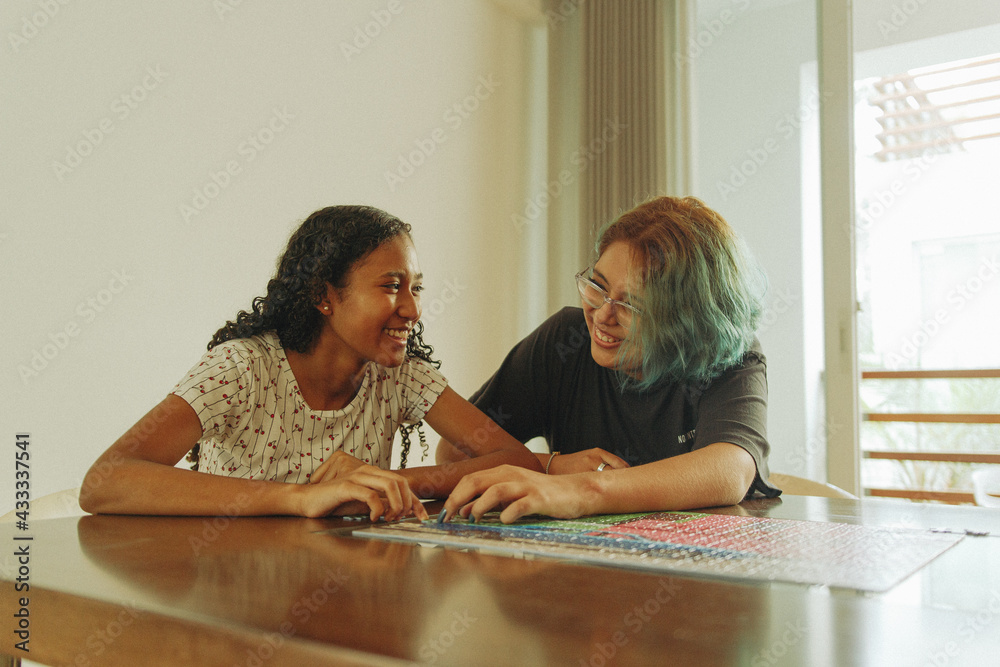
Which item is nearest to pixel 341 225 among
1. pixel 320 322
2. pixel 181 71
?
pixel 320 322

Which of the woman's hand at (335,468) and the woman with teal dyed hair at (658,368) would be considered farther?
the woman with teal dyed hair at (658,368)

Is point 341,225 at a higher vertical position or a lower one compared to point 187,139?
lower

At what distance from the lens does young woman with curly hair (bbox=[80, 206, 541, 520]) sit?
1.35 meters

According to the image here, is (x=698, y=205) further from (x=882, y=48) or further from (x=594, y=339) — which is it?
(x=882, y=48)

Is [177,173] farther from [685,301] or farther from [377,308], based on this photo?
[685,301]

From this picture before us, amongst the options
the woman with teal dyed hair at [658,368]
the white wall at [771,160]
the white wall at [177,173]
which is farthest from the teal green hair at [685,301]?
the white wall at [771,160]

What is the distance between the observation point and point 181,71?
2441 millimetres

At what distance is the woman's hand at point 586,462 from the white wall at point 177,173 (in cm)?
140

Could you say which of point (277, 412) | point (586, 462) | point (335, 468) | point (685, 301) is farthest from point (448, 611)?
point (685, 301)

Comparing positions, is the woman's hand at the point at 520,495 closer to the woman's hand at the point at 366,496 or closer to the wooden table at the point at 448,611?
the woman's hand at the point at 366,496

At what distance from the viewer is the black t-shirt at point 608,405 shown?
1415mm

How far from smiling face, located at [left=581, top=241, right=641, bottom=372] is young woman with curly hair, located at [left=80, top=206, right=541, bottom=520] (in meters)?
0.26

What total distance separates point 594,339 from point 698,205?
38 cm

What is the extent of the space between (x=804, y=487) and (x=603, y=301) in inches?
23.1
